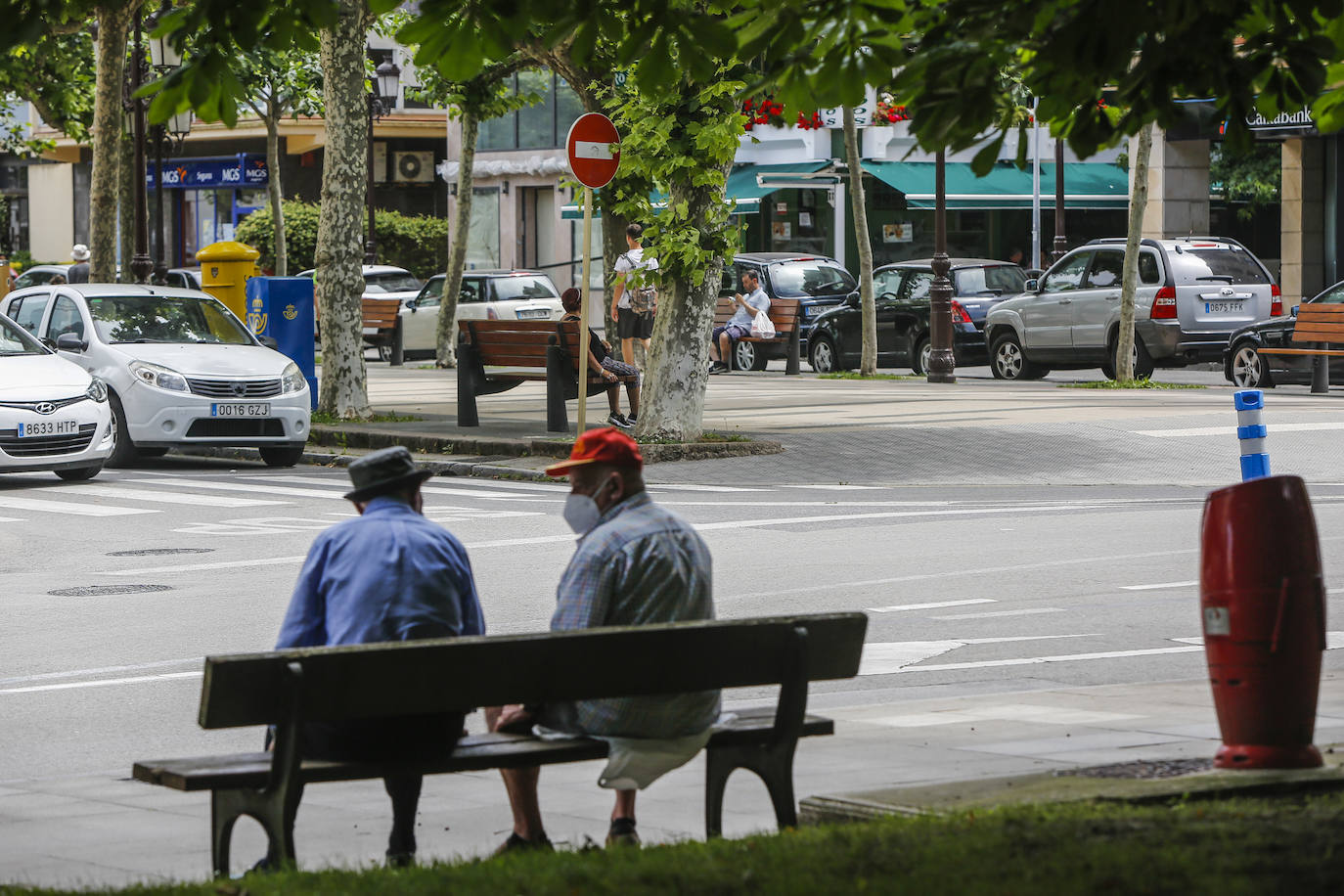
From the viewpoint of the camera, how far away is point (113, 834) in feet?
21.5

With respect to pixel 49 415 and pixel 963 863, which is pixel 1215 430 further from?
pixel 963 863

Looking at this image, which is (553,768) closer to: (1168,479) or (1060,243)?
(1168,479)

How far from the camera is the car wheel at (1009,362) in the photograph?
2941 centimetres

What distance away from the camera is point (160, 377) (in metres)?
18.7

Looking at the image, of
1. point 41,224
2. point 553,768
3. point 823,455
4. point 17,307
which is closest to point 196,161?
point 41,224

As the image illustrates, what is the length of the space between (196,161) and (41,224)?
9975 millimetres

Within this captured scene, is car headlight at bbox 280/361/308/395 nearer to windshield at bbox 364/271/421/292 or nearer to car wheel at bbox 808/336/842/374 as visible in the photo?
car wheel at bbox 808/336/842/374

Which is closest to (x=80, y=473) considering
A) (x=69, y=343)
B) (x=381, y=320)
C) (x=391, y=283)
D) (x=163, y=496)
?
(x=69, y=343)

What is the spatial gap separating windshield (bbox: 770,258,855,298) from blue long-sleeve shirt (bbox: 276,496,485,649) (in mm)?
28045

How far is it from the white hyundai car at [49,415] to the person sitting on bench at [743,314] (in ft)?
52.4

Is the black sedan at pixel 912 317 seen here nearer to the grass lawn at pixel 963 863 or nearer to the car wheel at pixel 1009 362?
the car wheel at pixel 1009 362

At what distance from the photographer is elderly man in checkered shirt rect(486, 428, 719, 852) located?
234 inches

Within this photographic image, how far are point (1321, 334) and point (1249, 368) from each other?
170 centimetres

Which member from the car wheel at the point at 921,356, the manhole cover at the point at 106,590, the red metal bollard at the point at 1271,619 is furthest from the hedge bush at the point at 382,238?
the red metal bollard at the point at 1271,619
